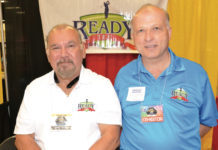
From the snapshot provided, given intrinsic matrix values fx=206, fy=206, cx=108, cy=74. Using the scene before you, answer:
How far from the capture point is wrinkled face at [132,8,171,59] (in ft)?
5.33

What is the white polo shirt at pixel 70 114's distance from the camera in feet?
5.32

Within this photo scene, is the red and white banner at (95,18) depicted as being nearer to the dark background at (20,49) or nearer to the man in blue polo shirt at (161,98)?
the dark background at (20,49)

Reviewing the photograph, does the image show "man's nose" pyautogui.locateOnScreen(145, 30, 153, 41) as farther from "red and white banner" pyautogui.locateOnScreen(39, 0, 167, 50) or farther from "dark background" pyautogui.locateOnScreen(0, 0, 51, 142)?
"dark background" pyautogui.locateOnScreen(0, 0, 51, 142)

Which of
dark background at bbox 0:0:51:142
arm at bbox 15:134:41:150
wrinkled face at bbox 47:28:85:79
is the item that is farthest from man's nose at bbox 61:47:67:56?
dark background at bbox 0:0:51:142

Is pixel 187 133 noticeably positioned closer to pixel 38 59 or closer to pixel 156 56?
pixel 156 56

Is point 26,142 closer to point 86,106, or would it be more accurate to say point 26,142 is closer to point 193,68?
point 86,106

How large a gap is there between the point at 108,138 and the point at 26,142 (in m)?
0.66

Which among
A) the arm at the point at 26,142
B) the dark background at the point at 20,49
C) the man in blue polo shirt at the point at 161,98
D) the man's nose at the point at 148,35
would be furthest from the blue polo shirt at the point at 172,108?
the dark background at the point at 20,49

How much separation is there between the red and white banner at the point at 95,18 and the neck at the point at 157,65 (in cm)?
135

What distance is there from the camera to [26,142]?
165 cm

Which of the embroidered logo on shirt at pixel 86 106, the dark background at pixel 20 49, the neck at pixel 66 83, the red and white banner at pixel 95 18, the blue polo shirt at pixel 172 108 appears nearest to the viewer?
the blue polo shirt at pixel 172 108

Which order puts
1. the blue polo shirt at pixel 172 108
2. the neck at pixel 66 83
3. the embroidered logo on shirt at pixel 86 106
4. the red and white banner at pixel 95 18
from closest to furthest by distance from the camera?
the blue polo shirt at pixel 172 108 → the embroidered logo on shirt at pixel 86 106 → the neck at pixel 66 83 → the red and white banner at pixel 95 18

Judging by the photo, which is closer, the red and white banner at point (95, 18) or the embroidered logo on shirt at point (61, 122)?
the embroidered logo on shirt at point (61, 122)

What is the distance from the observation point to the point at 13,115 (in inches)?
133
